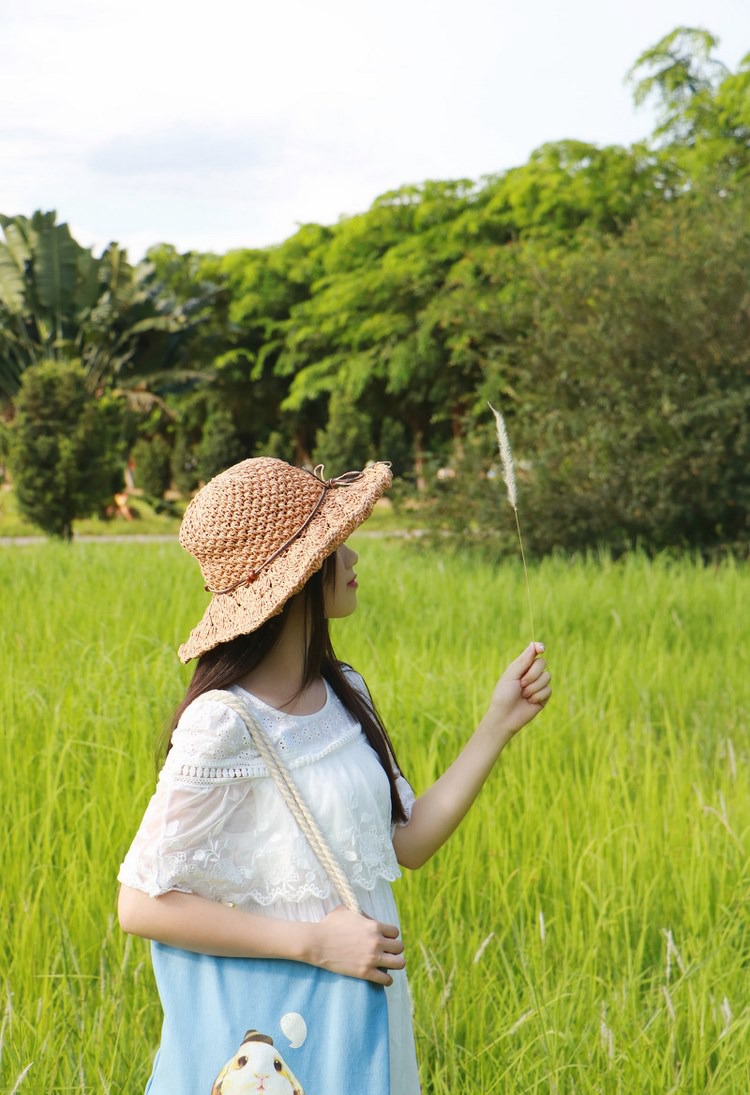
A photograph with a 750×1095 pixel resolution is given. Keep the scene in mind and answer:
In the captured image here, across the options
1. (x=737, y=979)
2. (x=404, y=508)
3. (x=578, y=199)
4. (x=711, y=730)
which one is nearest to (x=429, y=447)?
(x=578, y=199)

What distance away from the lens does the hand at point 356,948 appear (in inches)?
47.1

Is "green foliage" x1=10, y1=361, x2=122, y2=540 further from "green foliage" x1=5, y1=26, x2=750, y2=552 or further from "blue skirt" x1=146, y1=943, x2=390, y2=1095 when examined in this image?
"blue skirt" x1=146, y1=943, x2=390, y2=1095

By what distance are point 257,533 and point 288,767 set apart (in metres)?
0.27

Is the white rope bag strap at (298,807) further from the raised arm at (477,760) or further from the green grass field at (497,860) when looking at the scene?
the green grass field at (497,860)

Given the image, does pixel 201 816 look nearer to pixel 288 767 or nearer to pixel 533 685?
pixel 288 767

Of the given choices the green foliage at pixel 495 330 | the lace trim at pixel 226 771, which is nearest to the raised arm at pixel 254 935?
the lace trim at pixel 226 771

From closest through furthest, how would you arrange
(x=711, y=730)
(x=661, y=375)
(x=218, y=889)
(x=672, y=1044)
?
1. (x=218, y=889)
2. (x=672, y=1044)
3. (x=711, y=730)
4. (x=661, y=375)

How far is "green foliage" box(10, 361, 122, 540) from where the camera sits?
47.4 ft

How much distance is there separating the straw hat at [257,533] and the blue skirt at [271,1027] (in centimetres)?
36

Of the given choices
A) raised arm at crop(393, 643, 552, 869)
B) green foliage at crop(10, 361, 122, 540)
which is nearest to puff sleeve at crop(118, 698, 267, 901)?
raised arm at crop(393, 643, 552, 869)

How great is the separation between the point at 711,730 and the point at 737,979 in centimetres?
163

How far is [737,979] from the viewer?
220cm

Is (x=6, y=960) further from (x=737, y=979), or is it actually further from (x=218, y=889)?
(x=737, y=979)

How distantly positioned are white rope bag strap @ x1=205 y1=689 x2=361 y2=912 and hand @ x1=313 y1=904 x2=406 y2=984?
3cm
